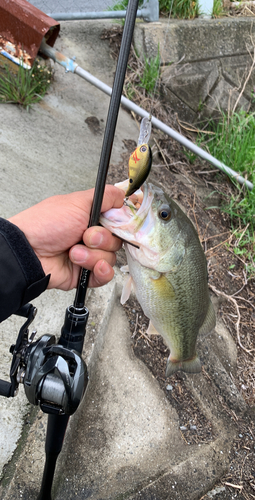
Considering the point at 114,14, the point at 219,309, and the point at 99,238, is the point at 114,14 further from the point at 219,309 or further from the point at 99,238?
the point at 99,238

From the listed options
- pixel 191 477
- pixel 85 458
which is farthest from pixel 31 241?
pixel 191 477

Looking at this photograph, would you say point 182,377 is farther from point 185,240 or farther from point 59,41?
point 59,41

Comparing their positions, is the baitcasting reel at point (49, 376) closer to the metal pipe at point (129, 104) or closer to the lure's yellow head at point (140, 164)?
the lure's yellow head at point (140, 164)

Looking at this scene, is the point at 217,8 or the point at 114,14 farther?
the point at 217,8

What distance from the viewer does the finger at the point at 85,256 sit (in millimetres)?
1301

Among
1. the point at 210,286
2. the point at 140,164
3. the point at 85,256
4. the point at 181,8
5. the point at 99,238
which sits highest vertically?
the point at 181,8

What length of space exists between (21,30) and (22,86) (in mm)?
422

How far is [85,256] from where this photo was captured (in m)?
1.30

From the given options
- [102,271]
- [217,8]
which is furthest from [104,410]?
[217,8]

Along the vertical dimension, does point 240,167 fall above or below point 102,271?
below

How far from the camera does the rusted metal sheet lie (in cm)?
287

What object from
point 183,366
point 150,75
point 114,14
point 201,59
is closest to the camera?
point 183,366

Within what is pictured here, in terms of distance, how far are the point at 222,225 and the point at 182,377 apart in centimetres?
179

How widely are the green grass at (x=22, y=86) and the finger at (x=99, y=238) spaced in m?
2.27
